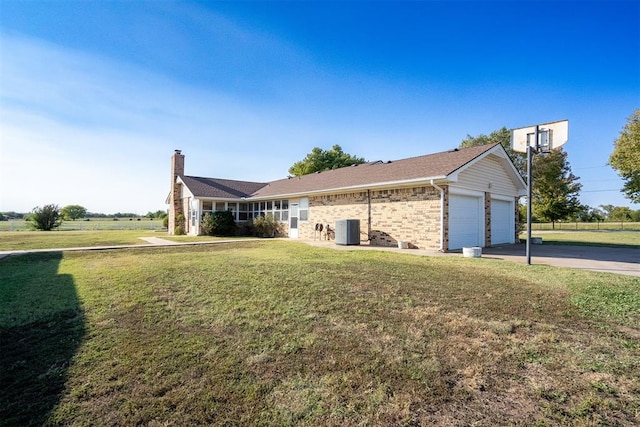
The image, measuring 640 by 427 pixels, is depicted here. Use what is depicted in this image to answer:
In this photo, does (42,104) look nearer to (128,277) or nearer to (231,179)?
(128,277)

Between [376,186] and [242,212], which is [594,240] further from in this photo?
[242,212]

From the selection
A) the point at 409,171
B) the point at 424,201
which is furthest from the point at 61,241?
the point at 424,201

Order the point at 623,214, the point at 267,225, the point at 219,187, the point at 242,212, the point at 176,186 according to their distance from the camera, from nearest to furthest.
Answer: the point at 267,225 < the point at 242,212 < the point at 219,187 < the point at 176,186 < the point at 623,214

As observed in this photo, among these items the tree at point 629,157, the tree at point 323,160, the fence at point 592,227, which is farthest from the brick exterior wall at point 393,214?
the fence at point 592,227

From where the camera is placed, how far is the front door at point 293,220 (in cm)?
1950

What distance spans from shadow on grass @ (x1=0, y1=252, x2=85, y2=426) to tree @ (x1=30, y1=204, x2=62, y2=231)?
98.5ft

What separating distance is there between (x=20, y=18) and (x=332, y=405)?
40.7 feet

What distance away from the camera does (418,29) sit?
11.5 m

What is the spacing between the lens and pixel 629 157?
2731 cm

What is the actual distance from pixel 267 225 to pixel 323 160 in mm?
22861

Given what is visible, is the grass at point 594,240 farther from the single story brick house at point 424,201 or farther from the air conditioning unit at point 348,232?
the air conditioning unit at point 348,232

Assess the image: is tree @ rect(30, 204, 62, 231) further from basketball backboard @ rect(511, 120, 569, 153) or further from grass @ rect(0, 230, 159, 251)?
basketball backboard @ rect(511, 120, 569, 153)

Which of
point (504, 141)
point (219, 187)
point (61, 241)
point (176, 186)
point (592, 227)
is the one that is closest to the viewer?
point (61, 241)

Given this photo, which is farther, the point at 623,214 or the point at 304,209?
the point at 623,214
